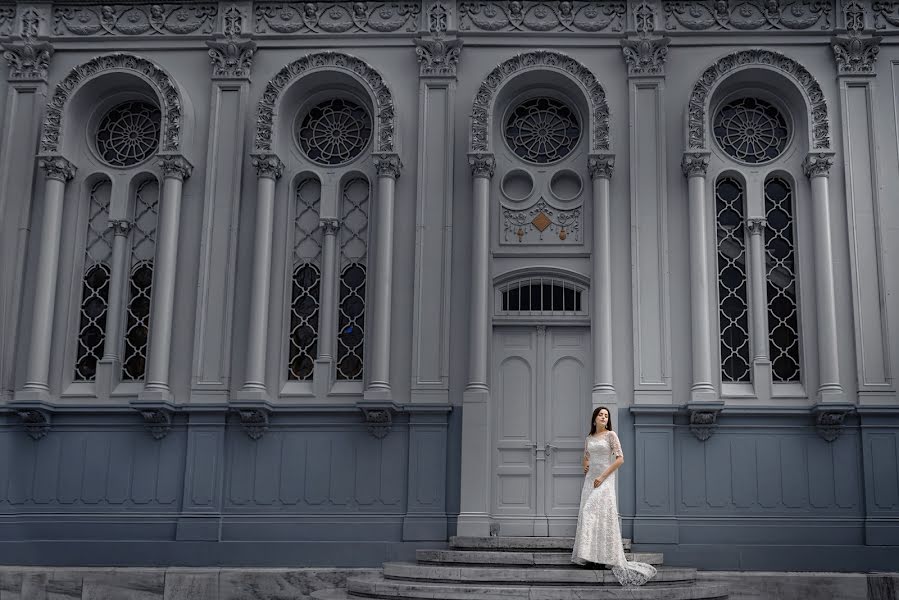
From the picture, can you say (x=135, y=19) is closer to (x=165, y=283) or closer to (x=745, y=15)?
(x=165, y=283)

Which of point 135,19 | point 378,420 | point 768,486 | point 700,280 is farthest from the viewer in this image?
point 135,19

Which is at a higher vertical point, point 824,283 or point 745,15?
point 745,15

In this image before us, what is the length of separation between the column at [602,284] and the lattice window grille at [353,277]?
11.1 ft

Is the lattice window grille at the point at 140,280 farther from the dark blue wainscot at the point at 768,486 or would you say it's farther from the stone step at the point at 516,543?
the dark blue wainscot at the point at 768,486

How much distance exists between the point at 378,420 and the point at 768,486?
5.48 metres

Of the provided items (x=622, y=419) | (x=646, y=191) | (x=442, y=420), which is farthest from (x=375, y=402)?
(x=646, y=191)

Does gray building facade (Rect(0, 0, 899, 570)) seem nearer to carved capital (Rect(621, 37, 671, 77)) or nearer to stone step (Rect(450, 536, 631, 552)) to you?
carved capital (Rect(621, 37, 671, 77))

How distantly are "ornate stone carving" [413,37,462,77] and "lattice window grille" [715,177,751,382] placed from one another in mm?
4384

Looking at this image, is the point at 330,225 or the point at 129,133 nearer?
the point at 330,225

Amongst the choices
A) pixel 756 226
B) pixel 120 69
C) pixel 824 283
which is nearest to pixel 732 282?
pixel 756 226

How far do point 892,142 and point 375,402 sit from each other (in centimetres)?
841

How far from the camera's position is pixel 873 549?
14.1 m

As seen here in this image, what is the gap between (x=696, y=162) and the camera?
15125 mm

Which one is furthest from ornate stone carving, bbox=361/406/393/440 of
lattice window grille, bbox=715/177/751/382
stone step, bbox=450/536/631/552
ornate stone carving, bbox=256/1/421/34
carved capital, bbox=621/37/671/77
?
carved capital, bbox=621/37/671/77
